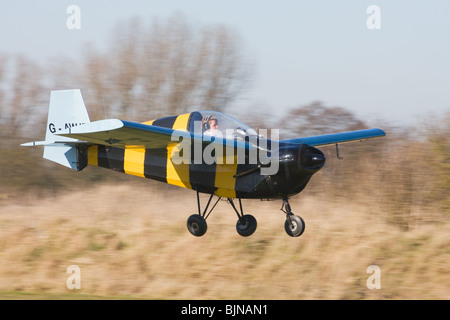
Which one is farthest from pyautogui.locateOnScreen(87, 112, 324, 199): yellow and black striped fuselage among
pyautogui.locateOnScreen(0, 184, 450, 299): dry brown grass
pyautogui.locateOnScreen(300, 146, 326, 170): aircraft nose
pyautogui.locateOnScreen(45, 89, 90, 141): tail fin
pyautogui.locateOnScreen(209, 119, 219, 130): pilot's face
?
pyautogui.locateOnScreen(0, 184, 450, 299): dry brown grass

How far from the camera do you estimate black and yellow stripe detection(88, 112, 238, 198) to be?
11492 millimetres

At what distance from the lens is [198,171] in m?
11.7

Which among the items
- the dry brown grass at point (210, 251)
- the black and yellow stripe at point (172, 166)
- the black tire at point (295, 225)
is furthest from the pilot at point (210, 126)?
the dry brown grass at point (210, 251)

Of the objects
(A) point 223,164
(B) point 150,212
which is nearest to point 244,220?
(A) point 223,164

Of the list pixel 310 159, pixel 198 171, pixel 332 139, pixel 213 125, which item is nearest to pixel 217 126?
pixel 213 125

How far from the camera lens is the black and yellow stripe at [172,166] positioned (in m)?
11.5

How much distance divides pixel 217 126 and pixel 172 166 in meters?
1.20

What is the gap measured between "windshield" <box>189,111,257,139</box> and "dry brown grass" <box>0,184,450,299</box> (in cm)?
648

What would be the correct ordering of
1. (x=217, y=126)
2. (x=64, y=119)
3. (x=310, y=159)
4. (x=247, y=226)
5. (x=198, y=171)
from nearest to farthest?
(x=310, y=159) < (x=217, y=126) < (x=198, y=171) < (x=247, y=226) < (x=64, y=119)

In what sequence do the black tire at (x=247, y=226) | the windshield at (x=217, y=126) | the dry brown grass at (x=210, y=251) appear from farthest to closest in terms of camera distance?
the dry brown grass at (x=210, y=251) → the black tire at (x=247, y=226) → the windshield at (x=217, y=126)

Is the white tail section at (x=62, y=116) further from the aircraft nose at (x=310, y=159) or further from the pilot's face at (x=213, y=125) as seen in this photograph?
the aircraft nose at (x=310, y=159)

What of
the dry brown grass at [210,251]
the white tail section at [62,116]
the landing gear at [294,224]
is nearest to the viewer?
the landing gear at [294,224]

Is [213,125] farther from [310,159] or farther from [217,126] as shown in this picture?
[310,159]

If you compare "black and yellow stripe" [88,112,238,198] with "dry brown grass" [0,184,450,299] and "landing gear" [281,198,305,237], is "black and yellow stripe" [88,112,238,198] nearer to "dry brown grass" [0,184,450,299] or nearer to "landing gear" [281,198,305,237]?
"landing gear" [281,198,305,237]
